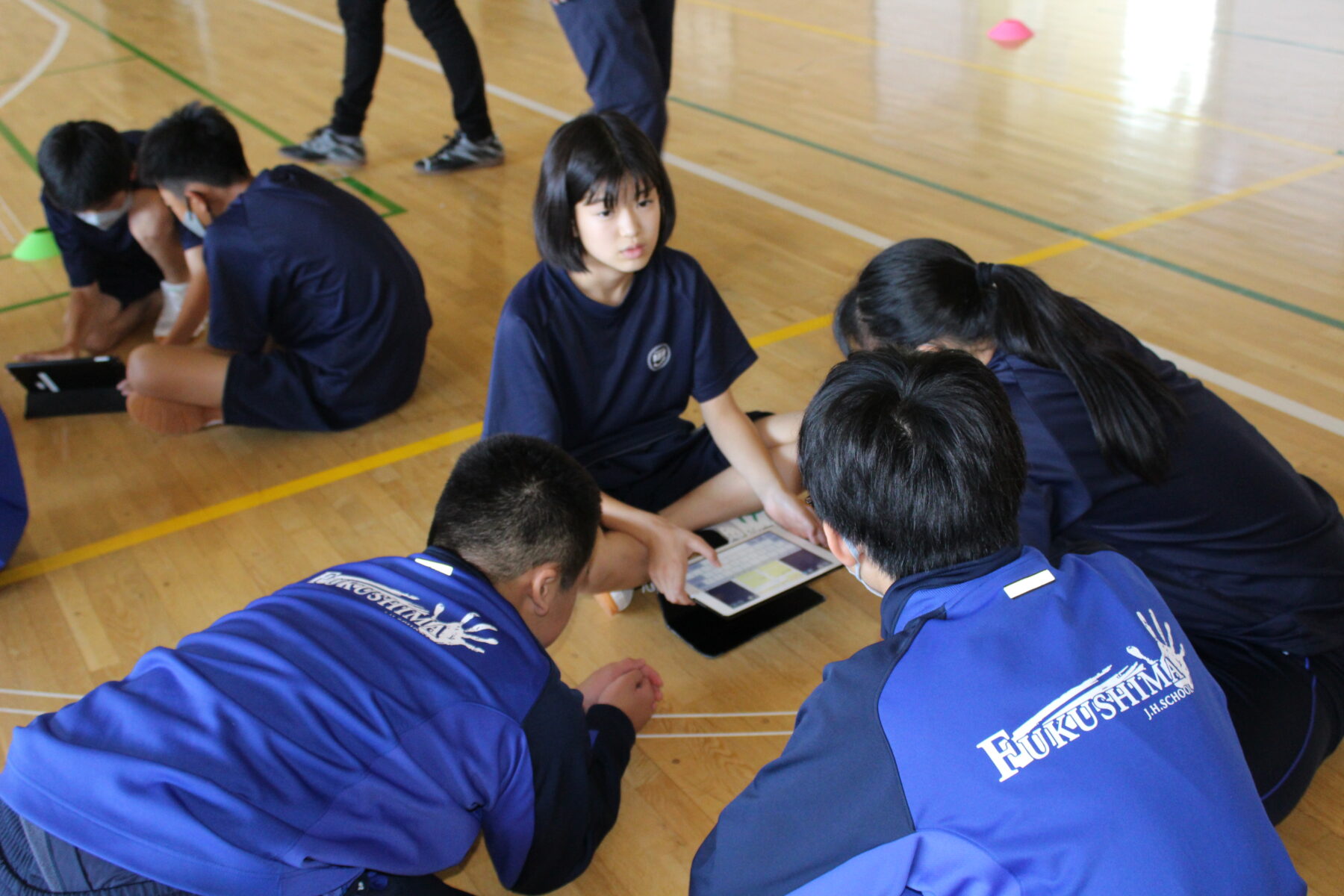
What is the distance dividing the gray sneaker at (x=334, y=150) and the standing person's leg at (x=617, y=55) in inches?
56.5

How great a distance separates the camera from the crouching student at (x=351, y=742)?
97 centimetres

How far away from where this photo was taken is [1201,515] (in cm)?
134

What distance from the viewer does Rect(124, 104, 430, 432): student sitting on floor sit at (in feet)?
7.66

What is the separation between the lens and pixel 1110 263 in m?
3.05

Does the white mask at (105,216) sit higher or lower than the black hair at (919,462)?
lower

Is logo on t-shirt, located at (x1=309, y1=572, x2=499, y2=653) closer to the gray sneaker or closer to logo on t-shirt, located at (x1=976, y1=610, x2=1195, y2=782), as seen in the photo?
logo on t-shirt, located at (x1=976, y1=610, x2=1195, y2=782)

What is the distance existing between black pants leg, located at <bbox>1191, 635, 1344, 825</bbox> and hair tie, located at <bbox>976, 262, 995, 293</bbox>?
21.4 inches

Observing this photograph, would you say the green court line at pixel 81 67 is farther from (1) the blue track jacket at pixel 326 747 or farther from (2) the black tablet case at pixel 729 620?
(1) the blue track jacket at pixel 326 747

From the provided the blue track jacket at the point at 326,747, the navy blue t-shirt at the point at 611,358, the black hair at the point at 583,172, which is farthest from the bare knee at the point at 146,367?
the blue track jacket at the point at 326,747

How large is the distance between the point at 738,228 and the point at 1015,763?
111 inches

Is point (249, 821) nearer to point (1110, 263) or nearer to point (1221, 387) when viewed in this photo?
point (1221, 387)

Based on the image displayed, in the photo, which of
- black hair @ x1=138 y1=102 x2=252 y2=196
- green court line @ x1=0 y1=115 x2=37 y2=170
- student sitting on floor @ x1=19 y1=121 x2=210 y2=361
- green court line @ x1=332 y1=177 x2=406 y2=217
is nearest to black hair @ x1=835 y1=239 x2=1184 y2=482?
black hair @ x1=138 y1=102 x2=252 y2=196

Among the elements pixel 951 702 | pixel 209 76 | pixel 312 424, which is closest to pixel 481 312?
pixel 312 424

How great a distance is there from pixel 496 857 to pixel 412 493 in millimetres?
1095
